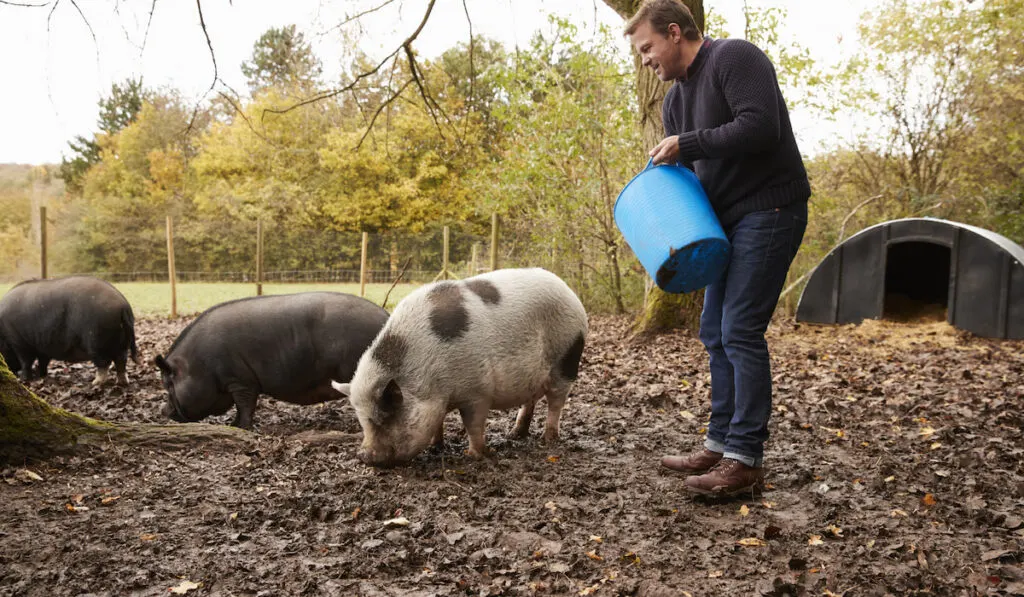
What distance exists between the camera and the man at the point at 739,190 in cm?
302

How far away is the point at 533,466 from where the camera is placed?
3910mm

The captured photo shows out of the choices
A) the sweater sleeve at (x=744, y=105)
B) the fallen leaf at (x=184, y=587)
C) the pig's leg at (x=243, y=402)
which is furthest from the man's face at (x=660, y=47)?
the pig's leg at (x=243, y=402)

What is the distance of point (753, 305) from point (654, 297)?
5788 mm

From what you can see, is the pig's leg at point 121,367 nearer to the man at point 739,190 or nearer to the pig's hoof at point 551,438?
the pig's hoof at point 551,438

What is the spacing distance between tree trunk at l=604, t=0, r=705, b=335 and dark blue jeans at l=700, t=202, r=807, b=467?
547cm

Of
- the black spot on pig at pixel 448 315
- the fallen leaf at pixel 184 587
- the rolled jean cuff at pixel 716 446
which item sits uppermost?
the black spot on pig at pixel 448 315

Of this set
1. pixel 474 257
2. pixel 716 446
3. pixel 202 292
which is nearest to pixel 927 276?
pixel 474 257

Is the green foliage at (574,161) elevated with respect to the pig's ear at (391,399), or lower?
elevated

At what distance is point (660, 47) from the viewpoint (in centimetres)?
313

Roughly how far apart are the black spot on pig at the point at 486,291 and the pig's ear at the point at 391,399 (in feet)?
2.47

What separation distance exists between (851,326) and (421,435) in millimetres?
7619

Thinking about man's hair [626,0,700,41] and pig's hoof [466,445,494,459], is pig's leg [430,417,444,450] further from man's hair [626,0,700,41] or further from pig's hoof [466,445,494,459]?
man's hair [626,0,700,41]

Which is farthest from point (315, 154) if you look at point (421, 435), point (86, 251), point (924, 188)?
point (421, 435)

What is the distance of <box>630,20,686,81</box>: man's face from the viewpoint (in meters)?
3.12
